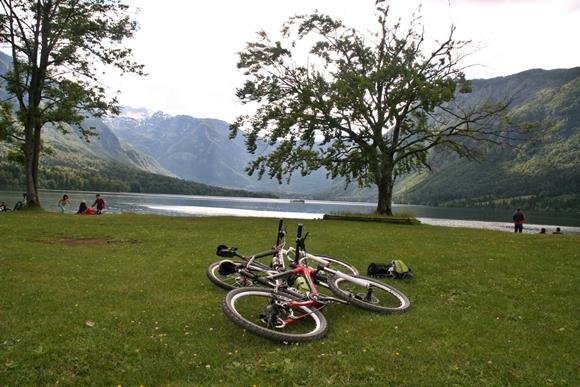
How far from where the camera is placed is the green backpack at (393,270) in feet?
49.9

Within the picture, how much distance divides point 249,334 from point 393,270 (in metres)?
7.49

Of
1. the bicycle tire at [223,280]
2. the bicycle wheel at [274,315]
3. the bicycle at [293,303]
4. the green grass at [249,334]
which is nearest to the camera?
the green grass at [249,334]

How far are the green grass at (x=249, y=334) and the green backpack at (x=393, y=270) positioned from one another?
432 mm

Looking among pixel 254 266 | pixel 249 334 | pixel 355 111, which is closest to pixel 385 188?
pixel 355 111

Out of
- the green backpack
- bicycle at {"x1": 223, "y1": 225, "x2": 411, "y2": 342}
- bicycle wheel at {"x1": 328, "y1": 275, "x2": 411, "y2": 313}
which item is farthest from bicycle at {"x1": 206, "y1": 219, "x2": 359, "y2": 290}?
the green backpack

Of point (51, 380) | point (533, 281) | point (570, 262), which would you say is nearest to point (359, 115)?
point (570, 262)

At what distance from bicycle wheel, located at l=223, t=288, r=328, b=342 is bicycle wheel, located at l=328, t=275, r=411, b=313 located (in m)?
1.37

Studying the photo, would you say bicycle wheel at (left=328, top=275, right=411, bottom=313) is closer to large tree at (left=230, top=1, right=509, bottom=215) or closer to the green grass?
the green grass

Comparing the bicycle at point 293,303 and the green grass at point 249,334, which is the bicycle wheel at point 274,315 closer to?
the bicycle at point 293,303

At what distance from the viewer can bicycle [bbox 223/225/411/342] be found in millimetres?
8891

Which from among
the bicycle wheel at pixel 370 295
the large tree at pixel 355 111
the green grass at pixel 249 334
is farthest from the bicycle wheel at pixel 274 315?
the large tree at pixel 355 111

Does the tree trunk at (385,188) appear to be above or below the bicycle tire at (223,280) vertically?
above

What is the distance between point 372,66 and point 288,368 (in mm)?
43567

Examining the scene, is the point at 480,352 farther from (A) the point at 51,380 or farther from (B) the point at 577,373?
(A) the point at 51,380
